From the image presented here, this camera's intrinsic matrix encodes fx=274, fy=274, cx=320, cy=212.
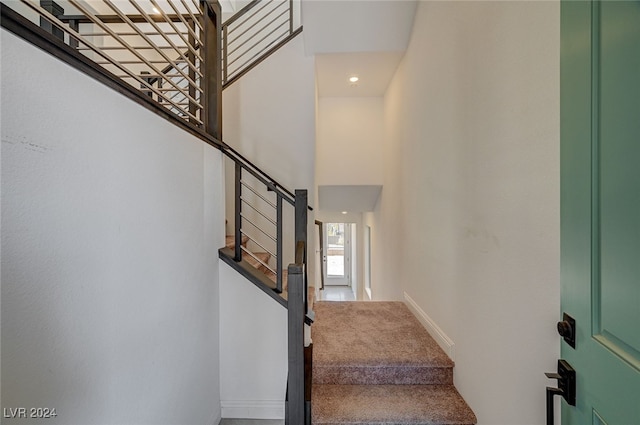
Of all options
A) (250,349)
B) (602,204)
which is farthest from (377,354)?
(602,204)

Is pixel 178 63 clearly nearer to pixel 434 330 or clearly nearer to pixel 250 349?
pixel 250 349

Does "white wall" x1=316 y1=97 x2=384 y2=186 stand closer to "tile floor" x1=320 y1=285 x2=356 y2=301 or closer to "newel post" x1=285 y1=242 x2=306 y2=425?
"newel post" x1=285 y1=242 x2=306 y2=425

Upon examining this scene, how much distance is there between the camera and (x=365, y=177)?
450 cm

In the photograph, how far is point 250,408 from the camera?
2.25m

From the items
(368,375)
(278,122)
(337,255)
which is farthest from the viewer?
(337,255)

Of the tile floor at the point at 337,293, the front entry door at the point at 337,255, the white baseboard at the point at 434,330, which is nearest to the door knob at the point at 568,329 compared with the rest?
the white baseboard at the point at 434,330

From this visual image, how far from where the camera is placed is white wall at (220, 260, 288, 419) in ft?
7.35

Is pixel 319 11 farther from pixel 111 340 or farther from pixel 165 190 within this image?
pixel 111 340

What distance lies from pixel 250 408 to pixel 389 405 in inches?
46.8

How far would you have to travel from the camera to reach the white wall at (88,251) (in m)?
0.73

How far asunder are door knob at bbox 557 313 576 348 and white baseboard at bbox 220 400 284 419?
2.11m

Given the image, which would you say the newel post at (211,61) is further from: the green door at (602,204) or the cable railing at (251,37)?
the green door at (602,204)

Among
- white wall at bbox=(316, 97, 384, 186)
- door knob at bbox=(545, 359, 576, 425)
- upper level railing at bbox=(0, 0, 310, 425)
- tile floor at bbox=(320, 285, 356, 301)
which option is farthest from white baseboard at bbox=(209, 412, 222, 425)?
tile floor at bbox=(320, 285, 356, 301)

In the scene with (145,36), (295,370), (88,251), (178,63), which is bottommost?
(295,370)
